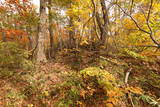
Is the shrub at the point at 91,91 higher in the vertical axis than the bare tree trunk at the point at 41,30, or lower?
lower

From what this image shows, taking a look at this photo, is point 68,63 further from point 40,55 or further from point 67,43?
point 67,43

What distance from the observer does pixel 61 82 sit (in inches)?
147

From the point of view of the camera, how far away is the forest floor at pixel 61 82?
3025 mm

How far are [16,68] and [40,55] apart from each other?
138 cm

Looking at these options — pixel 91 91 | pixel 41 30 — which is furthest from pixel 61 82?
pixel 41 30

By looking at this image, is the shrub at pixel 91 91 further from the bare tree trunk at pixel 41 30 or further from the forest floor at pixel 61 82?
the bare tree trunk at pixel 41 30

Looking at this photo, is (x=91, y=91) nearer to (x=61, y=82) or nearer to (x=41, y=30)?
(x=61, y=82)

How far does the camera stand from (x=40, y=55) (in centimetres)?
535

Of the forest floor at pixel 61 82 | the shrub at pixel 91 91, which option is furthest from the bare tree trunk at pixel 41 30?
the shrub at pixel 91 91

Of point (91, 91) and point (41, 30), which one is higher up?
point (41, 30)

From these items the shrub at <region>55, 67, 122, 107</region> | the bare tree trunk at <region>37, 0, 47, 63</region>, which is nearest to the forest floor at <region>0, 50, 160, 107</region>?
the shrub at <region>55, 67, 122, 107</region>

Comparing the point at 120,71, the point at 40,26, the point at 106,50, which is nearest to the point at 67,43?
the point at 40,26

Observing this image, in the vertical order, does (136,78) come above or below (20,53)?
below

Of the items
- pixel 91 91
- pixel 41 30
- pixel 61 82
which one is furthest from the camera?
pixel 41 30
